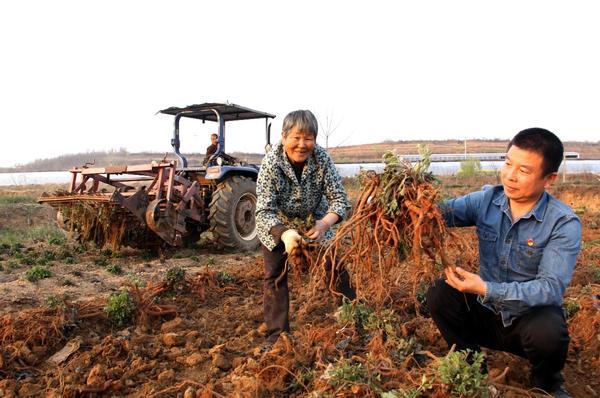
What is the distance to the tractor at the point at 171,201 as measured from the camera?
6648mm

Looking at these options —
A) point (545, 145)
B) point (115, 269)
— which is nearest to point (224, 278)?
point (115, 269)

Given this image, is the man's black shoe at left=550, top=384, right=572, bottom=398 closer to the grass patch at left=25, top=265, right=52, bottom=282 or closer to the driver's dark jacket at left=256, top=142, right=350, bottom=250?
the driver's dark jacket at left=256, top=142, right=350, bottom=250

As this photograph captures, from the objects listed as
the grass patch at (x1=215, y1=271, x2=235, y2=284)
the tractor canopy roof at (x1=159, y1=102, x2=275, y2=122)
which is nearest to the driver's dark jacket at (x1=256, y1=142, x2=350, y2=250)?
the grass patch at (x1=215, y1=271, x2=235, y2=284)

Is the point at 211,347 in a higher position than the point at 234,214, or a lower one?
lower

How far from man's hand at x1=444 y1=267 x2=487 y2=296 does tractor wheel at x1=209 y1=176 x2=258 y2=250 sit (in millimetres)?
5309

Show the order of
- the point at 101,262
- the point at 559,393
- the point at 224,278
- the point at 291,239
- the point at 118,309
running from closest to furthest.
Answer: the point at 559,393, the point at 291,239, the point at 118,309, the point at 224,278, the point at 101,262

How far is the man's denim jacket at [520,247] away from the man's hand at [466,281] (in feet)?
0.13

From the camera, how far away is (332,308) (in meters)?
4.61

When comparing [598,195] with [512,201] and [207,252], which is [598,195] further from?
[512,201]

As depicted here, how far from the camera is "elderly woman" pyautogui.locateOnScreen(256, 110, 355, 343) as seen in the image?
10.5ft

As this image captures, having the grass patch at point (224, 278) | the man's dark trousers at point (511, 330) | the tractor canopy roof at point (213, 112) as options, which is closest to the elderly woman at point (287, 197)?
the man's dark trousers at point (511, 330)

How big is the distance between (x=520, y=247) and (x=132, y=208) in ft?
16.4

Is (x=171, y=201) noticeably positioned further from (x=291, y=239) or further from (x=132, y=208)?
(x=291, y=239)

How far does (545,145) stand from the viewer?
2.42 meters
